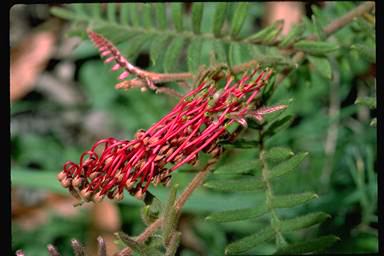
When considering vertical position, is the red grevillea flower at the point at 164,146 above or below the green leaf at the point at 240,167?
above

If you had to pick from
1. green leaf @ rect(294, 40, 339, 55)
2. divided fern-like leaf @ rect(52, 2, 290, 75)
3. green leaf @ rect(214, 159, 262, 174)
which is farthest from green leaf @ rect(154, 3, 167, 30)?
green leaf @ rect(214, 159, 262, 174)

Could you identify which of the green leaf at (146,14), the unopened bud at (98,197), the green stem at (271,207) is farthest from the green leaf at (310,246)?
the green leaf at (146,14)

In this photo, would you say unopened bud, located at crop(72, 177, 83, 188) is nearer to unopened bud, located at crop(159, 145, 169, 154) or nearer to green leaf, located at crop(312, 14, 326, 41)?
unopened bud, located at crop(159, 145, 169, 154)

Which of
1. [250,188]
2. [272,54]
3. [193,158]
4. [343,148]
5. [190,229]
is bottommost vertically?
[190,229]

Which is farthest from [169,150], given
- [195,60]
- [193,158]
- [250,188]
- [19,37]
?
[19,37]

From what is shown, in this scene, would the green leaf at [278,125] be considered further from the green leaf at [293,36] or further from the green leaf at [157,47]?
the green leaf at [157,47]

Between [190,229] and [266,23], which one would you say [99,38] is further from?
[266,23]
